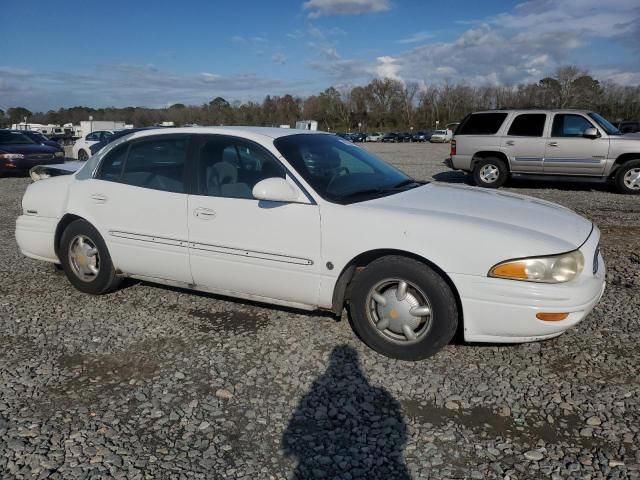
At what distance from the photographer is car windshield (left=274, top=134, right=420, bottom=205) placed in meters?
3.83

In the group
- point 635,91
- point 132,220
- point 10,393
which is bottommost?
point 10,393

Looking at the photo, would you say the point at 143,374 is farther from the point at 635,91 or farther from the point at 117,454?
the point at 635,91

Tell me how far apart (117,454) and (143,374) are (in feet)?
2.80

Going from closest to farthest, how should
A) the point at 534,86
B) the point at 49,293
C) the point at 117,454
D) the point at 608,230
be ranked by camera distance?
the point at 117,454
the point at 49,293
the point at 608,230
the point at 534,86

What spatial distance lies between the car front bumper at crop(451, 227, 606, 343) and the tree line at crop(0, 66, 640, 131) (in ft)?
231

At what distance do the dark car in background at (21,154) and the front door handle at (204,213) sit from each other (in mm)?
14049

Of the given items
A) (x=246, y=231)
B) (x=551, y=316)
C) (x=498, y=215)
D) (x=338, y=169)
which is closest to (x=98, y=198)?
(x=246, y=231)

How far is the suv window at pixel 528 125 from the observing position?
1148cm

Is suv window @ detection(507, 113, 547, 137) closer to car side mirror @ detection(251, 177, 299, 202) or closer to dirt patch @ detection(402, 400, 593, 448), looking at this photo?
car side mirror @ detection(251, 177, 299, 202)

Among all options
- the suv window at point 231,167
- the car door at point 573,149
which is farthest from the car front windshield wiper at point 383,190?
the car door at point 573,149

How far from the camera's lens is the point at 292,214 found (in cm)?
371

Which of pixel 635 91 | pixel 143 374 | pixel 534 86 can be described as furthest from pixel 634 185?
pixel 534 86

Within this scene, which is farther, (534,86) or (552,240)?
(534,86)

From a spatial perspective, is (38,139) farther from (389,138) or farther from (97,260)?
(389,138)
